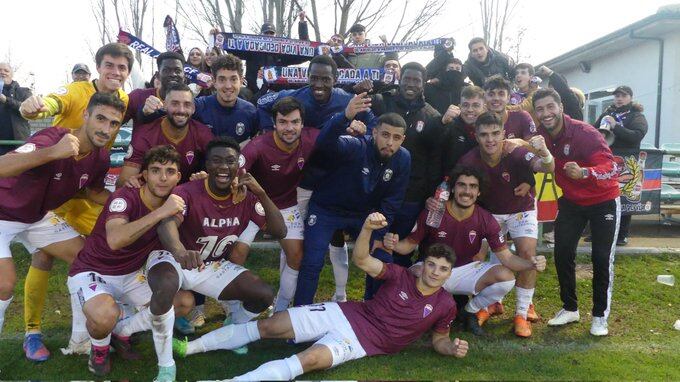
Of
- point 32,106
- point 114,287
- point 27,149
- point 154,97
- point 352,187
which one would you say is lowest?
point 114,287

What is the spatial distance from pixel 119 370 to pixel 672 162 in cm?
996

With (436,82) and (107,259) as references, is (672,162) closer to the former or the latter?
(436,82)

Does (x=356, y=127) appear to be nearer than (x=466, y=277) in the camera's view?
Yes

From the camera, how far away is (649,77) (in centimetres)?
1414

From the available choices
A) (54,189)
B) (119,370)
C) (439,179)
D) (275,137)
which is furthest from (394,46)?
(119,370)

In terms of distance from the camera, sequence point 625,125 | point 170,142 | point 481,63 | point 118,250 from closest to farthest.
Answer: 1. point 118,250
2. point 170,142
3. point 481,63
4. point 625,125

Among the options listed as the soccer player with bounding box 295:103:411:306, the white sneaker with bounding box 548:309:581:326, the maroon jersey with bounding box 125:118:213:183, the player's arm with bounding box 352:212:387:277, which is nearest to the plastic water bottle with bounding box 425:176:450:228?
the soccer player with bounding box 295:103:411:306

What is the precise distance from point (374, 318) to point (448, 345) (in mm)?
690

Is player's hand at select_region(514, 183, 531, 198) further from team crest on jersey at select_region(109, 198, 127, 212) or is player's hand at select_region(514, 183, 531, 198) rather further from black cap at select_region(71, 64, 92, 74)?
black cap at select_region(71, 64, 92, 74)

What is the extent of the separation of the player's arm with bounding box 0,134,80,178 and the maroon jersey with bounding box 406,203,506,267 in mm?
2964

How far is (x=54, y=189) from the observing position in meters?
4.18

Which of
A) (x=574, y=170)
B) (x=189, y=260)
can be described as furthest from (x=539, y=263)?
(x=189, y=260)

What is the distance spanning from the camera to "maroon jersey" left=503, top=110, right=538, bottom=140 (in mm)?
5309

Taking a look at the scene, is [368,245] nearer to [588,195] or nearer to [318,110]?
[318,110]
